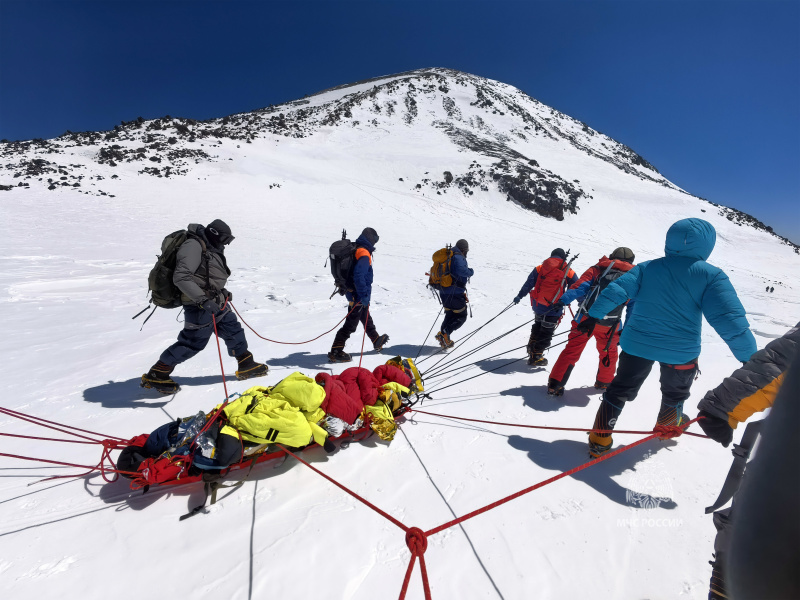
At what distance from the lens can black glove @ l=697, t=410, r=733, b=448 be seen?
203cm

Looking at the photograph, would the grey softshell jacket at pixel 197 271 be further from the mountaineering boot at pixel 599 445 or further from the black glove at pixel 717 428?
the black glove at pixel 717 428

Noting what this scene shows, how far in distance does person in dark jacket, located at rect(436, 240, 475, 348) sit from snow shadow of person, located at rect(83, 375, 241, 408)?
3.42 meters

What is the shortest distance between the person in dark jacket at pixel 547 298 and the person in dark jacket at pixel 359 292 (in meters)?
2.23

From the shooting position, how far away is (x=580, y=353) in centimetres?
395

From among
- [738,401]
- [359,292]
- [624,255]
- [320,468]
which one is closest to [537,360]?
[624,255]

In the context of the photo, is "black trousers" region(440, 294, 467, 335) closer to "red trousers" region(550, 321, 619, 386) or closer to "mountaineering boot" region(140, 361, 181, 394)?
"red trousers" region(550, 321, 619, 386)

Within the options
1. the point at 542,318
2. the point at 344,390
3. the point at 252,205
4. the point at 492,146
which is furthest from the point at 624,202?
the point at 344,390

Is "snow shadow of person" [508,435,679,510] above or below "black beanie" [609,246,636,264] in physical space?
below

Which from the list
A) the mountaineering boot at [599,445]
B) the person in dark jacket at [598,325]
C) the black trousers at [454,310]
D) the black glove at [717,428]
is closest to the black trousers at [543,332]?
the person in dark jacket at [598,325]

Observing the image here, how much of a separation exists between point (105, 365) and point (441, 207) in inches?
887

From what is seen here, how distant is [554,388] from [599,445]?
3.78 ft

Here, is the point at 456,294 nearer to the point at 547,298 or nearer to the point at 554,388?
the point at 547,298

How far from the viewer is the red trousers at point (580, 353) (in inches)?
156

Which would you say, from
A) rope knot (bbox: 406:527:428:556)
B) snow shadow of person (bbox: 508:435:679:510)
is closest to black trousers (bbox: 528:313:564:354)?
snow shadow of person (bbox: 508:435:679:510)
